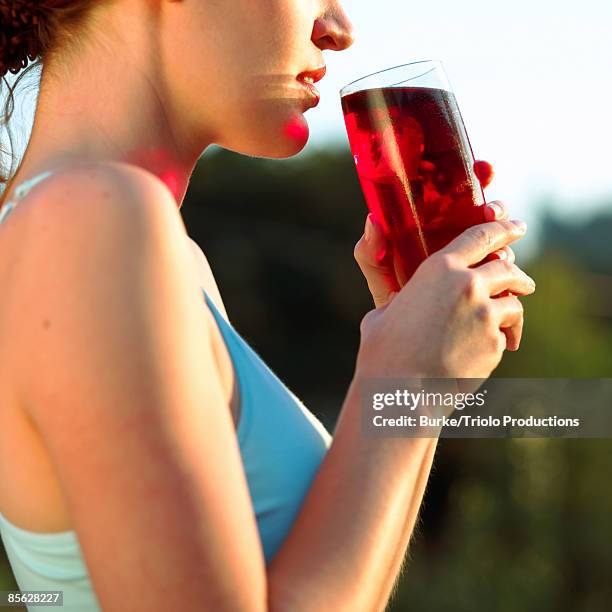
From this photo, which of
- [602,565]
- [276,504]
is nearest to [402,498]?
[276,504]

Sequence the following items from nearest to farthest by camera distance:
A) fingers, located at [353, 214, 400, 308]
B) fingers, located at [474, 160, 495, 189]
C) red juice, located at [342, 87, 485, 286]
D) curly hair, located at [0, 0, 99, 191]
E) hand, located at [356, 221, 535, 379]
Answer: hand, located at [356, 221, 535, 379] → curly hair, located at [0, 0, 99, 191] → red juice, located at [342, 87, 485, 286] → fingers, located at [474, 160, 495, 189] → fingers, located at [353, 214, 400, 308]

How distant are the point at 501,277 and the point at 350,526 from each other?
1.77 ft

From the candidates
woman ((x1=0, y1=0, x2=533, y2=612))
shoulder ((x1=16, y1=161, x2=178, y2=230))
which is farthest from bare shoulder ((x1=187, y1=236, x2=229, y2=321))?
shoulder ((x1=16, y1=161, x2=178, y2=230))

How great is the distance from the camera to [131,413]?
1251 millimetres

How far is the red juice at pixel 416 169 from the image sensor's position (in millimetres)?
2035

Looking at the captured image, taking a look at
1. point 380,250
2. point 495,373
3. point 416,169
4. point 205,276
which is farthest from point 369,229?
point 495,373

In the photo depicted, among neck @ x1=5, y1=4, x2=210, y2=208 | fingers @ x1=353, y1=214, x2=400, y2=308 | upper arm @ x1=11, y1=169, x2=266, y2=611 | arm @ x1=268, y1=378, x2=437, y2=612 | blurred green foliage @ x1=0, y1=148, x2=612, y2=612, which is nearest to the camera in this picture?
upper arm @ x1=11, y1=169, x2=266, y2=611

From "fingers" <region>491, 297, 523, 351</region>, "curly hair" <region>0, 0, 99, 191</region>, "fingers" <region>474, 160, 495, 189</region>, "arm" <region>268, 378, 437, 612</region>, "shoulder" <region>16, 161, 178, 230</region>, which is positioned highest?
"curly hair" <region>0, 0, 99, 191</region>

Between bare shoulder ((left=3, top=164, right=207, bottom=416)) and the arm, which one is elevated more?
bare shoulder ((left=3, top=164, right=207, bottom=416))

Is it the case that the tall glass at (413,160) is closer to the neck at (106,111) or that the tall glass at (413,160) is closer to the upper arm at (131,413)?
the neck at (106,111)

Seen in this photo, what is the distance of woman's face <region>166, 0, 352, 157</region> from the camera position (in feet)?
5.70

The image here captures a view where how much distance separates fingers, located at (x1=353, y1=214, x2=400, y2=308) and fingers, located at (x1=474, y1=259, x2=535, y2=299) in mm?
459

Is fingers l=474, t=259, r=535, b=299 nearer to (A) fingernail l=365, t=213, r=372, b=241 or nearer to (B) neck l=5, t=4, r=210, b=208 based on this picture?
(A) fingernail l=365, t=213, r=372, b=241

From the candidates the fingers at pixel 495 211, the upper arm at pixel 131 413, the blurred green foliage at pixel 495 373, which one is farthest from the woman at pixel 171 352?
the blurred green foliage at pixel 495 373
